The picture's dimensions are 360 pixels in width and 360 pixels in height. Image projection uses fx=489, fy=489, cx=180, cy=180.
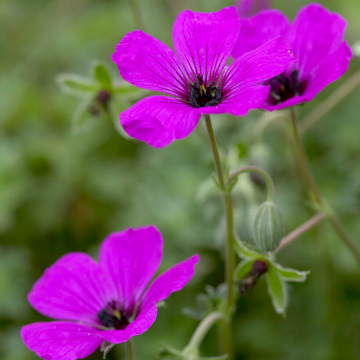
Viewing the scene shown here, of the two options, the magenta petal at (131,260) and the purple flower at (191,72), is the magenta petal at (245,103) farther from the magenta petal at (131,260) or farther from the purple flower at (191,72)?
the magenta petal at (131,260)

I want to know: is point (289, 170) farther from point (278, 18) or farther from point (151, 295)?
point (151, 295)

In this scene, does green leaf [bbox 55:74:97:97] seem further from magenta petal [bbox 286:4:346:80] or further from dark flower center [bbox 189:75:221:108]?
magenta petal [bbox 286:4:346:80]

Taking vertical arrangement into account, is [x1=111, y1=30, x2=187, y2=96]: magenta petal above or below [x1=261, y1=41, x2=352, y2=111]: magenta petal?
above

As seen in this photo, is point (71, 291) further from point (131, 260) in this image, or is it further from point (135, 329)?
point (135, 329)

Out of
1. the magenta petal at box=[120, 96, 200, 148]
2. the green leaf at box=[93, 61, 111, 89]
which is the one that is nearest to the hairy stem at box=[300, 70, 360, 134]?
the green leaf at box=[93, 61, 111, 89]

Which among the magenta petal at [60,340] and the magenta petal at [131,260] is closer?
the magenta petal at [60,340]

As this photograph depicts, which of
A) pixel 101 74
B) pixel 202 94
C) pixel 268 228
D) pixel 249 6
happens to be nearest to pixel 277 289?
pixel 268 228

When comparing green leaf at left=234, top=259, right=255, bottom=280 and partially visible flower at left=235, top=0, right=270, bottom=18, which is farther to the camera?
partially visible flower at left=235, top=0, right=270, bottom=18

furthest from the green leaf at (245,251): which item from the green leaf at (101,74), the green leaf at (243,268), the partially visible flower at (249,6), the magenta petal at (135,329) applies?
the partially visible flower at (249,6)
